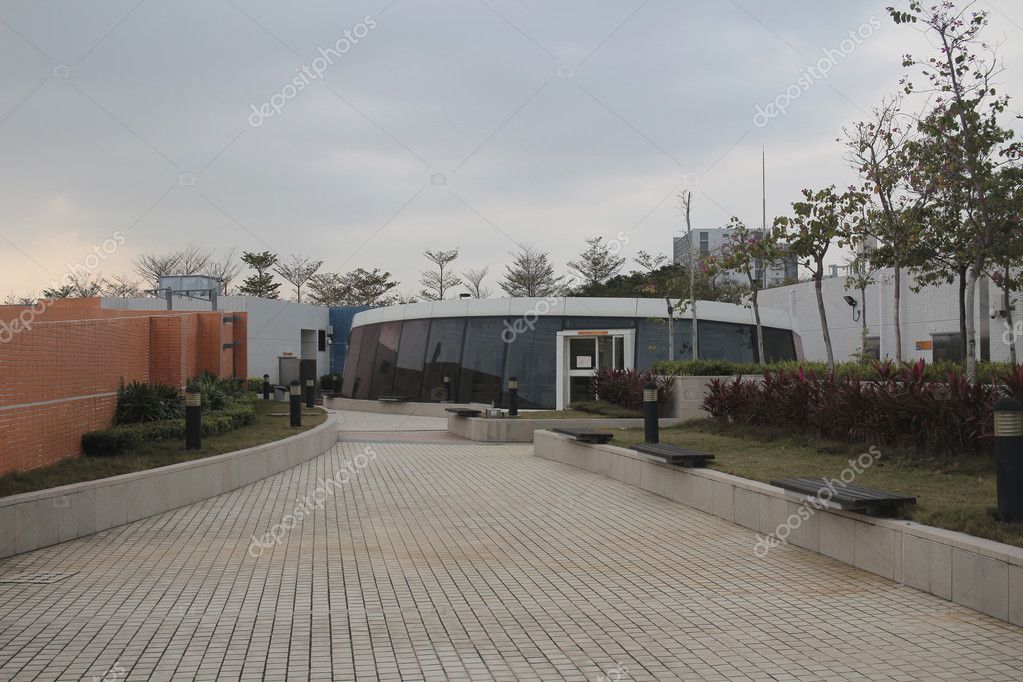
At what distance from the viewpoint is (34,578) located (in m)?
6.65

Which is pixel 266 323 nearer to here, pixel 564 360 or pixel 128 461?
pixel 564 360

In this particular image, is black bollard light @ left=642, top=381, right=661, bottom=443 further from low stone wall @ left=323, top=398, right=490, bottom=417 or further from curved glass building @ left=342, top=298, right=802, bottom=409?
low stone wall @ left=323, top=398, right=490, bottom=417

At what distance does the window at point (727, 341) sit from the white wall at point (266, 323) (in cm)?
2459

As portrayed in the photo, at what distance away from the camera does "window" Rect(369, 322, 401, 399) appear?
104ft

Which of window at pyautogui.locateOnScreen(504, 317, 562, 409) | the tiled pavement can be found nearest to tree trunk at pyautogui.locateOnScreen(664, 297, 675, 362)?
window at pyautogui.locateOnScreen(504, 317, 562, 409)

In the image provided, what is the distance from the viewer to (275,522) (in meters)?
9.16

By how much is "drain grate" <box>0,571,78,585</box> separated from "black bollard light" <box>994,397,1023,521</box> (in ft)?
21.6

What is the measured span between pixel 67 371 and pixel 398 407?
64.8ft

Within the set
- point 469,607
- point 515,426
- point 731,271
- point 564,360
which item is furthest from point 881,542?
point 731,271

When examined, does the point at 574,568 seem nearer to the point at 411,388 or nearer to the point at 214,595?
the point at 214,595

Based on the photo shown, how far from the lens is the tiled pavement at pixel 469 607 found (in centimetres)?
472

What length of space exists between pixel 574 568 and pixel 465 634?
6.40ft

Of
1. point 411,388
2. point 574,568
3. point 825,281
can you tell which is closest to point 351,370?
point 411,388

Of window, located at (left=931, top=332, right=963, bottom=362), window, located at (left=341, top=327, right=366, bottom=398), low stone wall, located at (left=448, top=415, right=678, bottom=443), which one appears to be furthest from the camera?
window, located at (left=341, top=327, right=366, bottom=398)
